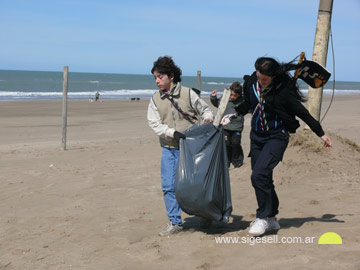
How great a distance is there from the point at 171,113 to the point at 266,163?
104 centimetres

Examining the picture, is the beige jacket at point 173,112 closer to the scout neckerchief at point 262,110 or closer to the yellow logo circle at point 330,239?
the scout neckerchief at point 262,110

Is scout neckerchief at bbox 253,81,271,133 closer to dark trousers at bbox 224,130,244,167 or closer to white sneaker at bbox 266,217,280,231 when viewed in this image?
white sneaker at bbox 266,217,280,231

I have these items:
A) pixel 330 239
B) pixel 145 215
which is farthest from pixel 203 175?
pixel 145 215

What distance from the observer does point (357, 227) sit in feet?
15.9

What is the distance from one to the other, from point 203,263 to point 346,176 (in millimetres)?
3560

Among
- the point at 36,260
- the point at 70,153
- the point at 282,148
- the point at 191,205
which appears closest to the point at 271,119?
the point at 282,148

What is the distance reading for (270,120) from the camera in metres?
4.61

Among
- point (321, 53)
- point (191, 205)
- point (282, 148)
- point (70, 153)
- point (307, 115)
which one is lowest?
point (70, 153)

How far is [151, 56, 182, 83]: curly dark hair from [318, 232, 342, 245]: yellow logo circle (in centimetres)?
198

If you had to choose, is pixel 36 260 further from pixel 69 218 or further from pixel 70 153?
pixel 70 153

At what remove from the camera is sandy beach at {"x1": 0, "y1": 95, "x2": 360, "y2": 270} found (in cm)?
429

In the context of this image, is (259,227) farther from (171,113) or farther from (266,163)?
(171,113)

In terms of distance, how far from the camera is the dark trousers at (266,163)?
458 centimetres

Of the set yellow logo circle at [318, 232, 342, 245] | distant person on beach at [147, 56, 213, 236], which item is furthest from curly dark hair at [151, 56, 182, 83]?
yellow logo circle at [318, 232, 342, 245]
